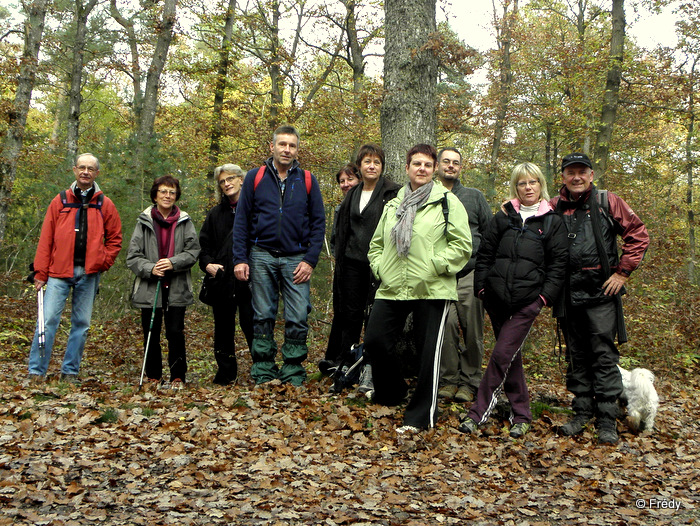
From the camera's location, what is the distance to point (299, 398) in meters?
5.45

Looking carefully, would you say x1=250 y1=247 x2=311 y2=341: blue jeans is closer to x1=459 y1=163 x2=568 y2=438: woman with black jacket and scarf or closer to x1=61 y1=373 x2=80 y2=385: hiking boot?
x1=459 y1=163 x2=568 y2=438: woman with black jacket and scarf

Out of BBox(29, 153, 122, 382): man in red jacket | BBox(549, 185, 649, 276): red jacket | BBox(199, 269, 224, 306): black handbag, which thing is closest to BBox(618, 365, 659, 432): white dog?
BBox(549, 185, 649, 276): red jacket

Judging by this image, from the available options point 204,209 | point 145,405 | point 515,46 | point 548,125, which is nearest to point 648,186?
point 548,125

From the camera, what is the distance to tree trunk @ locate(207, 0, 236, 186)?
54.9 feet

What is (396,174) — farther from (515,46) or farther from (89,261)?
(515,46)

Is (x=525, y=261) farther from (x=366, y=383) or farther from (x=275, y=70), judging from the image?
(x=275, y=70)

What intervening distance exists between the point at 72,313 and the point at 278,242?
2.40m

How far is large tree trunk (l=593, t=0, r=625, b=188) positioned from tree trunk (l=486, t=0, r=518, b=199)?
6001 mm

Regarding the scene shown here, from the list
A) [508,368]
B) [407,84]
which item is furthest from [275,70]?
[508,368]

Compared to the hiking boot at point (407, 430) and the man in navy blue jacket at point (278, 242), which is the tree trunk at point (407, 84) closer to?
the man in navy blue jacket at point (278, 242)

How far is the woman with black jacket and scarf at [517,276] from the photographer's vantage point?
479 centimetres

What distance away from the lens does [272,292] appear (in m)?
5.79

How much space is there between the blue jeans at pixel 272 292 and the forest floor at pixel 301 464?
62 centimetres

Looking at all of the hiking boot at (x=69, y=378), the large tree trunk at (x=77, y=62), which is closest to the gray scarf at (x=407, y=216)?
the hiking boot at (x=69, y=378)
